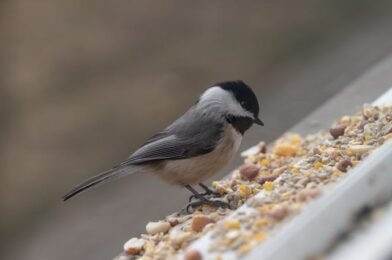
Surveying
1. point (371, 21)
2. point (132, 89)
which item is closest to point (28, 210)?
point (132, 89)

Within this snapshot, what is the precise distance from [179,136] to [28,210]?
184 centimetres

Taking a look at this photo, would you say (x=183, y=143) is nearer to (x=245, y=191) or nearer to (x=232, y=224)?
(x=245, y=191)

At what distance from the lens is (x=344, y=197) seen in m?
1.01

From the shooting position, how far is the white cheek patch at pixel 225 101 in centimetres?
205

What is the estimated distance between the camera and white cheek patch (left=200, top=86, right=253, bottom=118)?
2053 mm

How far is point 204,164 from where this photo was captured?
6.78ft

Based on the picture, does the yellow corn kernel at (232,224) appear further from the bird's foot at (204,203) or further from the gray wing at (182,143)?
the gray wing at (182,143)

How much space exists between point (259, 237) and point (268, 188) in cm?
48

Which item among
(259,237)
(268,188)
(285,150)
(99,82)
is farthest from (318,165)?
(99,82)

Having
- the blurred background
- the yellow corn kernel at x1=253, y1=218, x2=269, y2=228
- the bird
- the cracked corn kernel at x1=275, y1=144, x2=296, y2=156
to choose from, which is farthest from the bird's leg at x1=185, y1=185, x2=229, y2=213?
the blurred background

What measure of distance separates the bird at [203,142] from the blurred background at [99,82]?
1.13 metres

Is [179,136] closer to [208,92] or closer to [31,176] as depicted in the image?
[208,92]

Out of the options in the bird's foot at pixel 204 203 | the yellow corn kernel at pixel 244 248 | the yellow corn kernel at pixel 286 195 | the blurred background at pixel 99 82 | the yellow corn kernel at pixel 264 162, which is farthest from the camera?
the blurred background at pixel 99 82

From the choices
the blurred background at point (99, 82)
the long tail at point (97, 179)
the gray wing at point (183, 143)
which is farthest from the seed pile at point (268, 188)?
the blurred background at point (99, 82)
